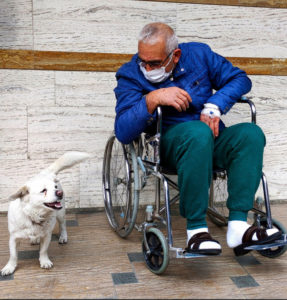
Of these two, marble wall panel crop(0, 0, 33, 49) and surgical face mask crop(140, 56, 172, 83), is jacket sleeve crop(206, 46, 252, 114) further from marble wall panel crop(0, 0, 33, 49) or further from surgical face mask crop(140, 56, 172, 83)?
marble wall panel crop(0, 0, 33, 49)

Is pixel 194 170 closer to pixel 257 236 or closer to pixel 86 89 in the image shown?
pixel 257 236

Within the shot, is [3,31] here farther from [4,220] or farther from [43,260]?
[43,260]

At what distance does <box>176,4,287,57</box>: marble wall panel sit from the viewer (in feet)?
9.71

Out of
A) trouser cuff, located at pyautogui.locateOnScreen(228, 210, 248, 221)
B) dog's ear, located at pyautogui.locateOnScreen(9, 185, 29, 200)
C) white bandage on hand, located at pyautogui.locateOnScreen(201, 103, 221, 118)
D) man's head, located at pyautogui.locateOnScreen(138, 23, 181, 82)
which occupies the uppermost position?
man's head, located at pyautogui.locateOnScreen(138, 23, 181, 82)

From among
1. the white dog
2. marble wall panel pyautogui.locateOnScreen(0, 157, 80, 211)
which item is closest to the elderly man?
the white dog

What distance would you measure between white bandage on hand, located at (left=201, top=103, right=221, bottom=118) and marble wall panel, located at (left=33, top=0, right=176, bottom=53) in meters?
0.98

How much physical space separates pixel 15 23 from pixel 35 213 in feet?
4.51

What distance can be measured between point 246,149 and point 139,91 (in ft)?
2.07

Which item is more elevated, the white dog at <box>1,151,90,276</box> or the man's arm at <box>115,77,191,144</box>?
the man's arm at <box>115,77,191,144</box>

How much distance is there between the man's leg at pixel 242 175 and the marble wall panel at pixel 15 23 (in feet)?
5.12

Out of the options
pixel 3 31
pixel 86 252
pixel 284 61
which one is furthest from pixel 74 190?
pixel 284 61

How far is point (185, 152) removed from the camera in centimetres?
197

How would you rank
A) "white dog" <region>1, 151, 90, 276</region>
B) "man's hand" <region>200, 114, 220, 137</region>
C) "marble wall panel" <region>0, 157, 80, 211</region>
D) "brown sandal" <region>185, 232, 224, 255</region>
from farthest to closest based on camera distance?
1. "marble wall panel" <region>0, 157, 80, 211</region>
2. "man's hand" <region>200, 114, 220, 137</region>
3. "white dog" <region>1, 151, 90, 276</region>
4. "brown sandal" <region>185, 232, 224, 255</region>

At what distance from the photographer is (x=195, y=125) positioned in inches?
79.4
